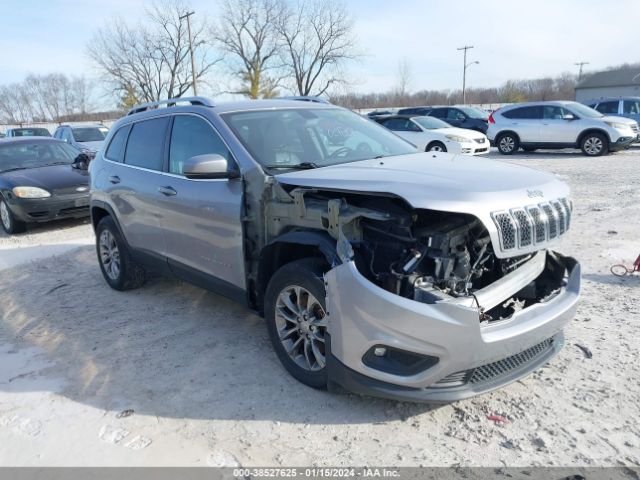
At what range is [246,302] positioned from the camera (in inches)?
151

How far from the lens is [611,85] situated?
57406 millimetres

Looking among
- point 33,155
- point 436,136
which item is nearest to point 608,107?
point 436,136

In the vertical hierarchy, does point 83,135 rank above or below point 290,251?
above

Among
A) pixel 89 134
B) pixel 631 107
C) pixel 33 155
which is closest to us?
pixel 33 155

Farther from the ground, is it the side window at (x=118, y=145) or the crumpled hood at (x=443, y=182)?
the side window at (x=118, y=145)

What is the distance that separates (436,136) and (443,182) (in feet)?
40.9

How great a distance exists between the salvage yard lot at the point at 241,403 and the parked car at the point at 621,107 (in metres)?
15.8

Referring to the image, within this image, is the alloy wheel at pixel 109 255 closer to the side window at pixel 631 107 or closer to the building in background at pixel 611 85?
the side window at pixel 631 107

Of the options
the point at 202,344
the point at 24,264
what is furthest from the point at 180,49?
the point at 202,344

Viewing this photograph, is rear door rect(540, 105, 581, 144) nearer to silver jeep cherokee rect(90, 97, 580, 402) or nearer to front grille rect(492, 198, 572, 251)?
silver jeep cherokee rect(90, 97, 580, 402)

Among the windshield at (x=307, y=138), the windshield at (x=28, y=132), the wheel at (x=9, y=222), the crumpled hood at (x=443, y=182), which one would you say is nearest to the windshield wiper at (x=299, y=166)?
the windshield at (x=307, y=138)

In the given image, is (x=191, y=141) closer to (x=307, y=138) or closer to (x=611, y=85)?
(x=307, y=138)

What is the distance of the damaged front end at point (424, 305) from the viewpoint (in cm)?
266

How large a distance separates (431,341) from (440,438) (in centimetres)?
60
